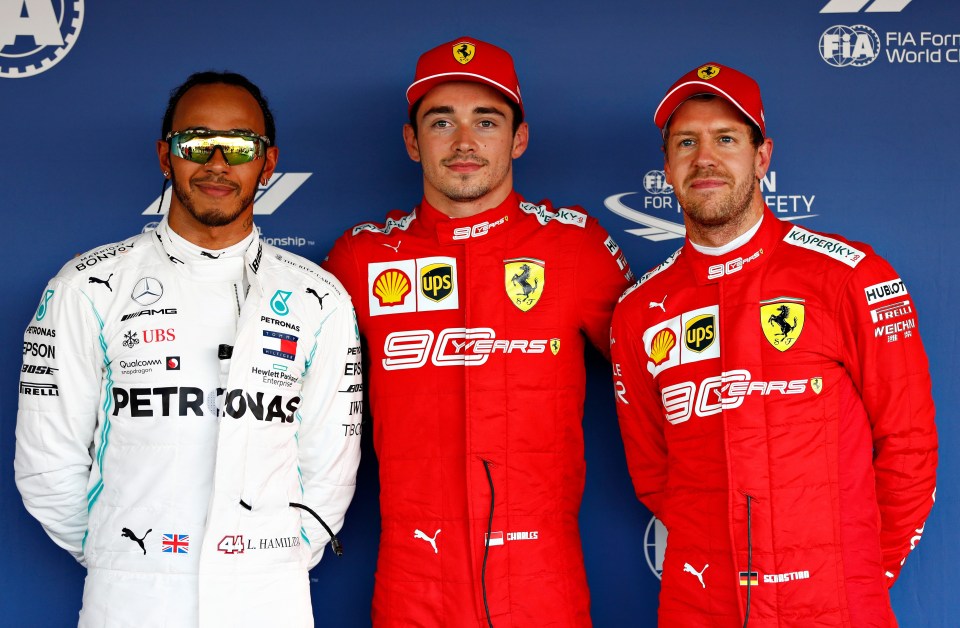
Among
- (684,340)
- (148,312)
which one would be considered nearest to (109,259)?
(148,312)

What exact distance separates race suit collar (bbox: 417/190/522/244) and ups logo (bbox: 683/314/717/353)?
1.76ft

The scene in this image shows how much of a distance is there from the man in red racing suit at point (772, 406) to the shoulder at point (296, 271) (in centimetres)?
75

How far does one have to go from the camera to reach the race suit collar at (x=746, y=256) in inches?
88.6

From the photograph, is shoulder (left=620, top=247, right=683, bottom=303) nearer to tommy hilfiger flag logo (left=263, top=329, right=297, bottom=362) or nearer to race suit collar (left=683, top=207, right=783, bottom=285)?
race suit collar (left=683, top=207, right=783, bottom=285)

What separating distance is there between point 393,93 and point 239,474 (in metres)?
1.24

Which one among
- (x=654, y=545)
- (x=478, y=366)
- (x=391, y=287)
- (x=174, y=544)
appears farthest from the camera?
(x=654, y=545)

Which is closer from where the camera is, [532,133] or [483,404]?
[483,404]

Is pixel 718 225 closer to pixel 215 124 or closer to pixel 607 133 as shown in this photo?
pixel 607 133

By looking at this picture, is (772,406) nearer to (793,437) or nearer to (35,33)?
(793,437)

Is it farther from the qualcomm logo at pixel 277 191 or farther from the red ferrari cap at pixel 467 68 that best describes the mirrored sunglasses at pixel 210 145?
the qualcomm logo at pixel 277 191

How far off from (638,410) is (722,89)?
30.6 inches

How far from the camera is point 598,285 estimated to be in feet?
8.15

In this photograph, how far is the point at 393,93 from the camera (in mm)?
2834

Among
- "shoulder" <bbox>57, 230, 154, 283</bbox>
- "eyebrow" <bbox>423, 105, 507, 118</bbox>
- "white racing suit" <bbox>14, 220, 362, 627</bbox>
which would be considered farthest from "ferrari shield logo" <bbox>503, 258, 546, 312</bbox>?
"shoulder" <bbox>57, 230, 154, 283</bbox>
